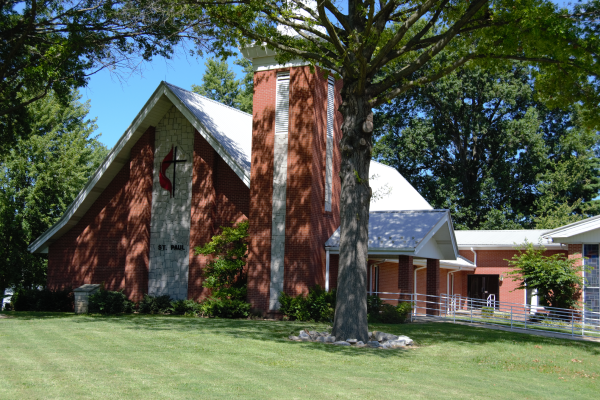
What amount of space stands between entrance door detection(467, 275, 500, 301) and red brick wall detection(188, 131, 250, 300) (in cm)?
1713

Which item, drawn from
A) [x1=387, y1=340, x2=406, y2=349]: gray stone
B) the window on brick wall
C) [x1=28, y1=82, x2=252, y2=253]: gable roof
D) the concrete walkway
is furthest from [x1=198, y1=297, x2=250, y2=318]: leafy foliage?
the window on brick wall

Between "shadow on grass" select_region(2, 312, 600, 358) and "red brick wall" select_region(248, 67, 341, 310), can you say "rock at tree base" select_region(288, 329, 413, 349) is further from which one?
"red brick wall" select_region(248, 67, 341, 310)

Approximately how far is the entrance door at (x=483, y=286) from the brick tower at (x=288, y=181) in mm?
15653

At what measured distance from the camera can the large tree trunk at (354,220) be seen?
13.5 metres

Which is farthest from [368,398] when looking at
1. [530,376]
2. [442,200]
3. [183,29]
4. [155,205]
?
[442,200]

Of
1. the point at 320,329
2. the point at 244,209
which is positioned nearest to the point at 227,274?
the point at 244,209

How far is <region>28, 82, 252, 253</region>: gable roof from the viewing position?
67.1ft

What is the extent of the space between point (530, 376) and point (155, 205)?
50.3 ft

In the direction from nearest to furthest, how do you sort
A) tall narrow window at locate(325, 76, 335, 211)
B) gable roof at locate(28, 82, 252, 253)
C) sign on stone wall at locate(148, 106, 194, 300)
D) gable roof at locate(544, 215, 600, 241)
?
tall narrow window at locate(325, 76, 335, 211), gable roof at locate(28, 82, 252, 253), sign on stone wall at locate(148, 106, 194, 300), gable roof at locate(544, 215, 600, 241)

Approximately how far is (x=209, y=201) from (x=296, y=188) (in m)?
3.79

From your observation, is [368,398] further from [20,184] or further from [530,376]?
[20,184]

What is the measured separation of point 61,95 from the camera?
1747 centimetres

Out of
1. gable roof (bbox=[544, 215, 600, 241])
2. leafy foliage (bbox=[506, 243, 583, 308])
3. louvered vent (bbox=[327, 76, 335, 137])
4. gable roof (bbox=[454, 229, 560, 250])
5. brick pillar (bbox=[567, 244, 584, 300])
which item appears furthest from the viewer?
gable roof (bbox=[454, 229, 560, 250])

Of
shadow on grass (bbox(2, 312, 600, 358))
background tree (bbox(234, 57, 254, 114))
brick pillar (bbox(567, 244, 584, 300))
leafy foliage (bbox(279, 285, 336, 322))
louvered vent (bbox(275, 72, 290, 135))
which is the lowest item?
shadow on grass (bbox(2, 312, 600, 358))
